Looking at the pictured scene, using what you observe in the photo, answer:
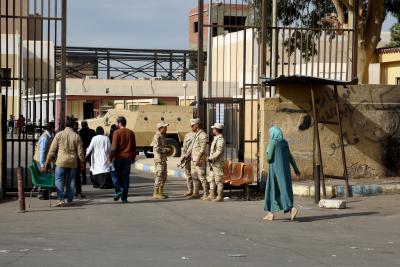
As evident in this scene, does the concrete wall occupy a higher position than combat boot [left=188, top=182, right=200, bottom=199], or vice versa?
the concrete wall

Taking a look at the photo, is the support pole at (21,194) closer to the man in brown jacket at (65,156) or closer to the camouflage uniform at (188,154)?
the man in brown jacket at (65,156)

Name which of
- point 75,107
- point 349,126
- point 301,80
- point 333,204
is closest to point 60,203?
point 333,204

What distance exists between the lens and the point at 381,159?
17656mm

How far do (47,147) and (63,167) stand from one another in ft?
3.68

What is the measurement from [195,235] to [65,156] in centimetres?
449

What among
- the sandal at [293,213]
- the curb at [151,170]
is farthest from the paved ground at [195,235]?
the curb at [151,170]

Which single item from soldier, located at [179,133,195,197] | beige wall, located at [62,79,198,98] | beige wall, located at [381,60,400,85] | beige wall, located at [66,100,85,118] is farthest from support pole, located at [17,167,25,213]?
beige wall, located at [66,100,85,118]

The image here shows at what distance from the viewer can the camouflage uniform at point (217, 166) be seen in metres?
15.0

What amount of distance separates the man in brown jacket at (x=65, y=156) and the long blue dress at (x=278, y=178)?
408cm

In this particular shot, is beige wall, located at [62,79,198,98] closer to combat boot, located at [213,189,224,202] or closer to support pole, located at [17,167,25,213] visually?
combat boot, located at [213,189,224,202]

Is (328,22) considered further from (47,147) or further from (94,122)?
(47,147)

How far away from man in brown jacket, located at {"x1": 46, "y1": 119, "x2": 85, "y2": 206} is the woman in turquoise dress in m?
4.08

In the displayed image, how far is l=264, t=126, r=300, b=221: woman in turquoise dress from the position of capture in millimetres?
12484

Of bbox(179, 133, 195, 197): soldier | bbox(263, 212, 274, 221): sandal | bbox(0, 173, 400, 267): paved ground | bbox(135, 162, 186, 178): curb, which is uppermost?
bbox(179, 133, 195, 197): soldier
